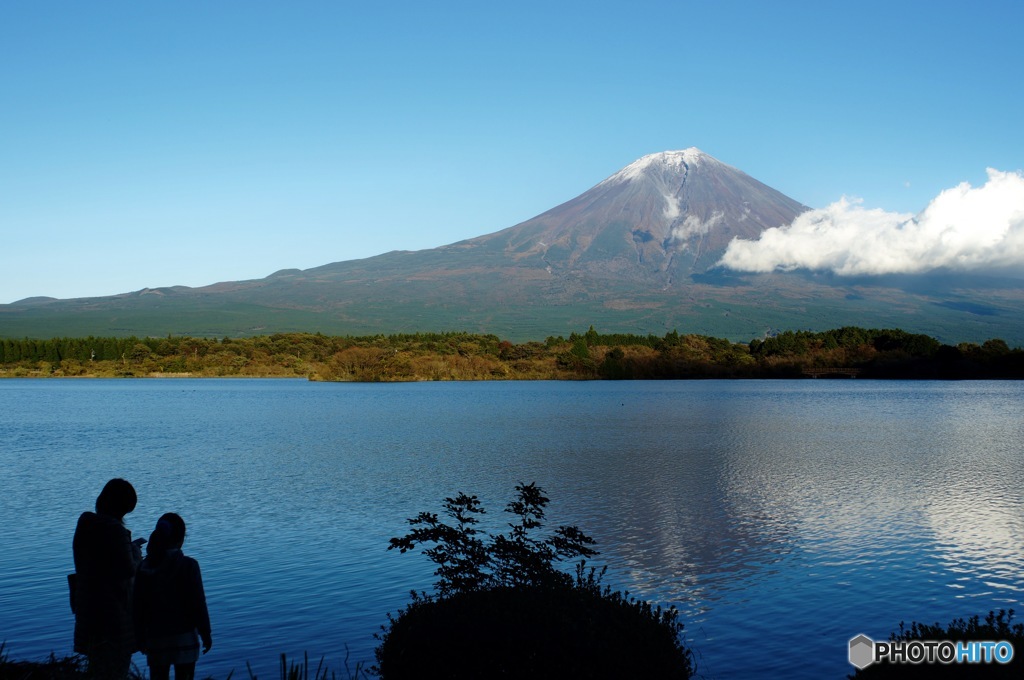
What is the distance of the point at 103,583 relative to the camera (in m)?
→ 6.47

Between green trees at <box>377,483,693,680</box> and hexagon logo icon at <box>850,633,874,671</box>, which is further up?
green trees at <box>377,483,693,680</box>

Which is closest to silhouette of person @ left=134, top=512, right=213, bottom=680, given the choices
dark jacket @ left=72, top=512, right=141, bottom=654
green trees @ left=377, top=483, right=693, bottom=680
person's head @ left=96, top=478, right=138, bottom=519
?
dark jacket @ left=72, top=512, right=141, bottom=654

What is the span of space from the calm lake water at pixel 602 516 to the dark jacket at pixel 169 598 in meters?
2.50

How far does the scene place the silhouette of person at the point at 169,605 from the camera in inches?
247

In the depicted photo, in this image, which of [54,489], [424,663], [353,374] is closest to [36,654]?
[424,663]

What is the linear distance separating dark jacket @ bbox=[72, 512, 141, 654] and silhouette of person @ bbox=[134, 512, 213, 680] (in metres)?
0.19

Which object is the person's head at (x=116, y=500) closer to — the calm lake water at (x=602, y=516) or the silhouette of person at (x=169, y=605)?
the silhouette of person at (x=169, y=605)

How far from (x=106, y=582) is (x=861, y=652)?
261 inches

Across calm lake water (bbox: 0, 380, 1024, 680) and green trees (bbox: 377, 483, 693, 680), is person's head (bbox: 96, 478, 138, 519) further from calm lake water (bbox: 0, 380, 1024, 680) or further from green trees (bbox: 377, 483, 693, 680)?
calm lake water (bbox: 0, 380, 1024, 680)

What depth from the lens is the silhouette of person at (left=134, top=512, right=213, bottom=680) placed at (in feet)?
20.6

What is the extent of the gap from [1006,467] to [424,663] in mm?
22835

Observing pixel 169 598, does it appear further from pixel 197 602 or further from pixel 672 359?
pixel 672 359

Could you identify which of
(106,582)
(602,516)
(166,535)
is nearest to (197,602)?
(166,535)

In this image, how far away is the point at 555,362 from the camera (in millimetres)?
106312
